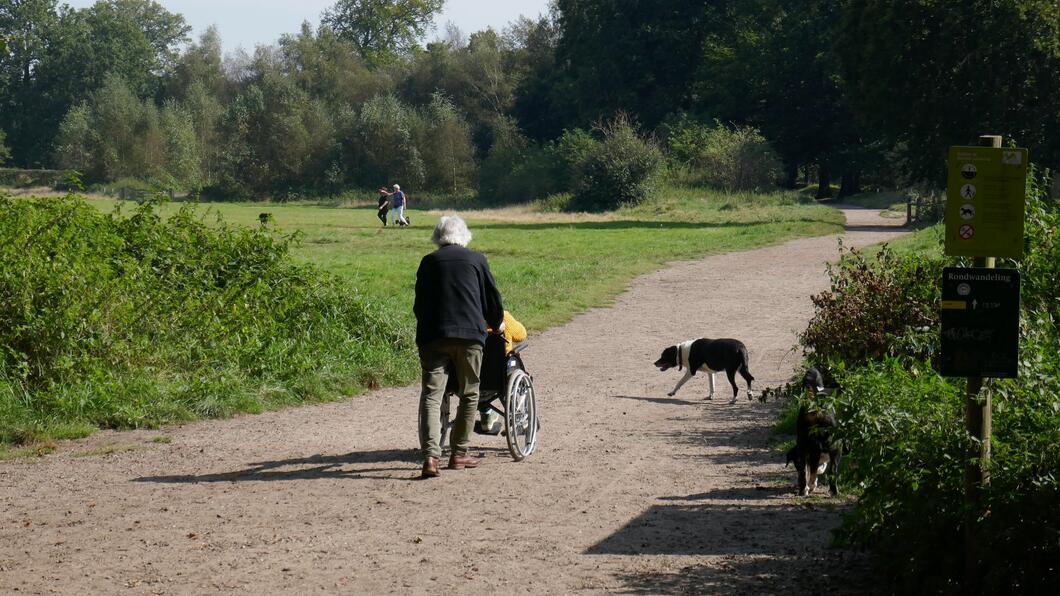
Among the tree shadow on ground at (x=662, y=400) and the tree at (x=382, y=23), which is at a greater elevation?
the tree at (x=382, y=23)

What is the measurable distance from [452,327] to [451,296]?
0.76ft

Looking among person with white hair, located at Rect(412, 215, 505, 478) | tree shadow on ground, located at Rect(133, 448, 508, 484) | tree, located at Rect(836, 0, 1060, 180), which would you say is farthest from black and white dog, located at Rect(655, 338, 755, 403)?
tree, located at Rect(836, 0, 1060, 180)

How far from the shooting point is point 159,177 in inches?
3647

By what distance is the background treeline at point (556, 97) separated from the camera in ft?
134

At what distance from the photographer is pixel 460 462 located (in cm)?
905

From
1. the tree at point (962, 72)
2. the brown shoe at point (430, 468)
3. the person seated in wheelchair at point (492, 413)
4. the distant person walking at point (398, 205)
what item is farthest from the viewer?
the distant person walking at point (398, 205)

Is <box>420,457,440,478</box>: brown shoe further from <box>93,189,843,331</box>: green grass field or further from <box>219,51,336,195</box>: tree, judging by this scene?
<box>219,51,336,195</box>: tree

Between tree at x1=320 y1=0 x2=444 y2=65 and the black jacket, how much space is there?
114m

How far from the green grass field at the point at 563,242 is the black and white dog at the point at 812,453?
866cm

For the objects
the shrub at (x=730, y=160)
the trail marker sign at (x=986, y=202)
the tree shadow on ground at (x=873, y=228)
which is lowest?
the tree shadow on ground at (x=873, y=228)

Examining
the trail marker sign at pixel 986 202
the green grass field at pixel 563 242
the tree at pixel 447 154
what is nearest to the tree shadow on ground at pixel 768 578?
the trail marker sign at pixel 986 202

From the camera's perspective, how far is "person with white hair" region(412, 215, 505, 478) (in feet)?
28.7

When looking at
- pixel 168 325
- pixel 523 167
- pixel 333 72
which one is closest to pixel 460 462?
pixel 168 325

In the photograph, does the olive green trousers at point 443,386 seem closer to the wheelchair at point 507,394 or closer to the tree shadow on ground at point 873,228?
the wheelchair at point 507,394
